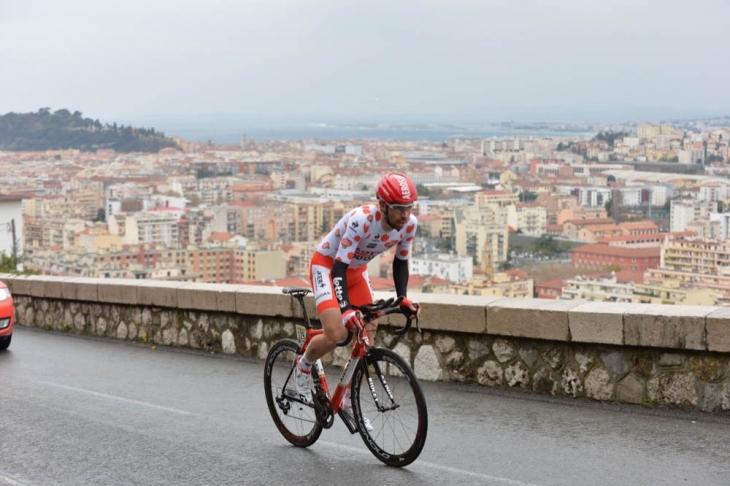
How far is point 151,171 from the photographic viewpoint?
136 metres

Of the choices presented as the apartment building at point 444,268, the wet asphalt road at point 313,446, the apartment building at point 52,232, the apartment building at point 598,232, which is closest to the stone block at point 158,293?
the wet asphalt road at point 313,446

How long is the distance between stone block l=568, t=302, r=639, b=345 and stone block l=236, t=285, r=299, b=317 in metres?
3.03

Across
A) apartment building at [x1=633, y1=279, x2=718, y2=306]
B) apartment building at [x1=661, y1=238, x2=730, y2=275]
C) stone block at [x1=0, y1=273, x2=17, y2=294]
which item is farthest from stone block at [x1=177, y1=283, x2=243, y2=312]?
apartment building at [x1=661, y1=238, x2=730, y2=275]

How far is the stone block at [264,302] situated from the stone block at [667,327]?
11.5 feet

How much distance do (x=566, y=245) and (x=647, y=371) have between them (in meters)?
67.9

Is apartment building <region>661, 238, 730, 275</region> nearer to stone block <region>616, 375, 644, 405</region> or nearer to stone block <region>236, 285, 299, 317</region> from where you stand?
stone block <region>236, 285, 299, 317</region>

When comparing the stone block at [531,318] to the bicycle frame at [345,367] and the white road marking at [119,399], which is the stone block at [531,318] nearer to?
the bicycle frame at [345,367]

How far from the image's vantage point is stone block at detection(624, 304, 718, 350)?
7219 mm

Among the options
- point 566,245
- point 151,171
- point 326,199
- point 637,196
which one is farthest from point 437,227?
point 151,171

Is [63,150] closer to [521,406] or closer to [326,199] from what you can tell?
[326,199]

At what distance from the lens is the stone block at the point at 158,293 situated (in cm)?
1144

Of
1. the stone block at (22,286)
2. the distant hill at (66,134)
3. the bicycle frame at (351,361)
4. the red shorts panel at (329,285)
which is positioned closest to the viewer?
the bicycle frame at (351,361)

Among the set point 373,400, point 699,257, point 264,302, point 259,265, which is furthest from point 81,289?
point 259,265

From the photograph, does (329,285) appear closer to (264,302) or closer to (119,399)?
(119,399)
